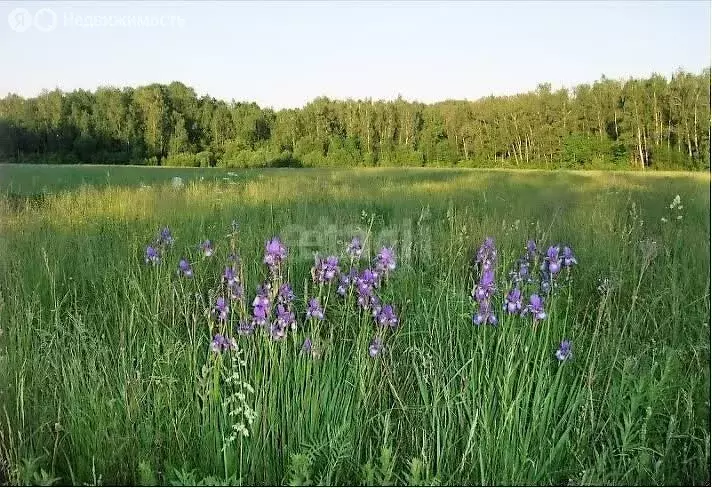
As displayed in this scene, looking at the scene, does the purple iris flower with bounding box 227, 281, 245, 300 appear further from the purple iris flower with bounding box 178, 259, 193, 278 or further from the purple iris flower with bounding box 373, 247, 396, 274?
the purple iris flower with bounding box 373, 247, 396, 274

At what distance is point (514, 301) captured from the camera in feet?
8.48

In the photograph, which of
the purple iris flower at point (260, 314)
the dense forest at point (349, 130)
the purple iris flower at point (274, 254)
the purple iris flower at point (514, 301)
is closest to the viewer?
the purple iris flower at point (260, 314)

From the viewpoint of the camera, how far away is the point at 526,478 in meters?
2.50

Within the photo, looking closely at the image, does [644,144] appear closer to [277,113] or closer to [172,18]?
[277,113]

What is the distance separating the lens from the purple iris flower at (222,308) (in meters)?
2.53

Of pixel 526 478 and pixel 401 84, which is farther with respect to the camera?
pixel 401 84

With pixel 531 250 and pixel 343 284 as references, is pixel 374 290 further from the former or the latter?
pixel 531 250

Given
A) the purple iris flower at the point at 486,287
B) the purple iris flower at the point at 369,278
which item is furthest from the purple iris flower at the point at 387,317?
the purple iris flower at the point at 486,287

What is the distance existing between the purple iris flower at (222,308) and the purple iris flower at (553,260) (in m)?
1.37

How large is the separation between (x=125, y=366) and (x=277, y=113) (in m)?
1.32

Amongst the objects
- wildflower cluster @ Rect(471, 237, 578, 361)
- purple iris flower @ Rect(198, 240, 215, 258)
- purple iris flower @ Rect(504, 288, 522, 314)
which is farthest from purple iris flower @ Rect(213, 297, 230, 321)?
purple iris flower @ Rect(504, 288, 522, 314)

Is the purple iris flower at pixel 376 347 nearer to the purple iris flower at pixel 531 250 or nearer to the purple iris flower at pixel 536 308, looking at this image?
the purple iris flower at pixel 536 308

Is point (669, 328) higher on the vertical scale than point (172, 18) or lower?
lower

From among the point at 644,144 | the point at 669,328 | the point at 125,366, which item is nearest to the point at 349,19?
the point at 644,144
